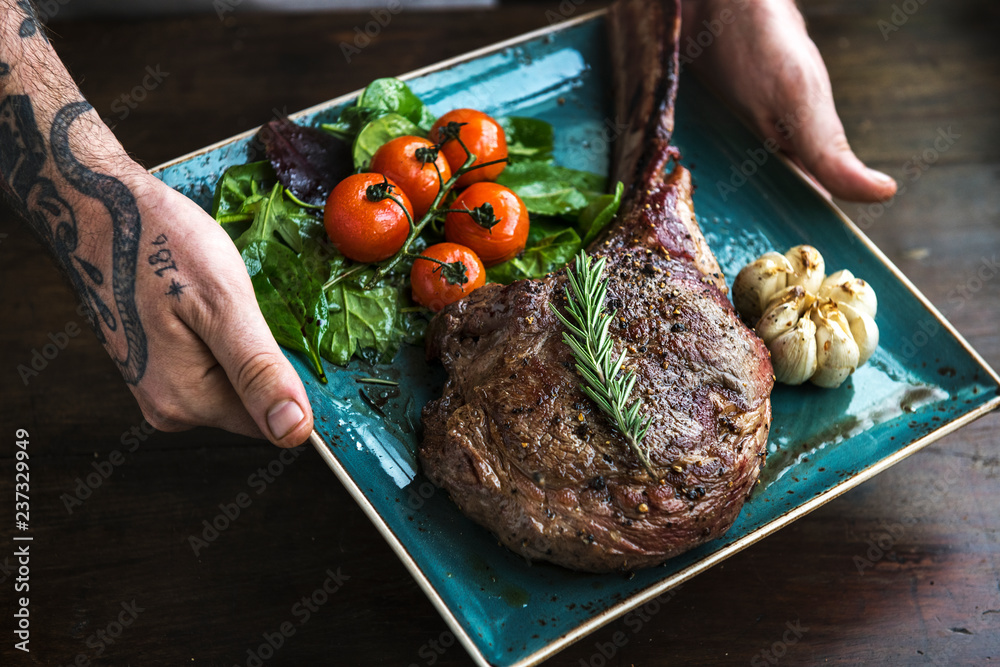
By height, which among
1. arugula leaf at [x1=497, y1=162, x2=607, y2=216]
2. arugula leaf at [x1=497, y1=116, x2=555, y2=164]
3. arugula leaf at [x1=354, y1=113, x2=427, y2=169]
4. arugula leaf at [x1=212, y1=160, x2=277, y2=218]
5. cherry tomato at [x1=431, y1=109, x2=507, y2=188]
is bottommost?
arugula leaf at [x1=497, y1=162, x2=607, y2=216]

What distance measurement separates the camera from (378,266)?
2.56 metres

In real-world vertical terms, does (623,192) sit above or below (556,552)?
above

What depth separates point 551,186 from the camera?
9.34 ft

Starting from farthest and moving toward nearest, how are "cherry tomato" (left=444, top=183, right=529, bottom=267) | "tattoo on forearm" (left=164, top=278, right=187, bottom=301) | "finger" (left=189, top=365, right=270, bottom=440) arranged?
"cherry tomato" (left=444, top=183, right=529, bottom=267) < "finger" (left=189, top=365, right=270, bottom=440) < "tattoo on forearm" (left=164, top=278, right=187, bottom=301)

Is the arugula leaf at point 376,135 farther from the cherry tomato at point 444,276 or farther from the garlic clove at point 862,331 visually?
the garlic clove at point 862,331

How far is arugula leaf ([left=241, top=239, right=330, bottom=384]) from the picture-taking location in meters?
2.33

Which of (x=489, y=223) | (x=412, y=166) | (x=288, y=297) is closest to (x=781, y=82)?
(x=489, y=223)

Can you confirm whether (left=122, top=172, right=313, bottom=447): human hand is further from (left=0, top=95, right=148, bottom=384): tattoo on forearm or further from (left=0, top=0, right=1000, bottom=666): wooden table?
(left=0, top=0, right=1000, bottom=666): wooden table

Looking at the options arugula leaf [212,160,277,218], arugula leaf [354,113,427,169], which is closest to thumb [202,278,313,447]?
arugula leaf [212,160,277,218]

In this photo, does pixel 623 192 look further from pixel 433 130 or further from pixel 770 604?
pixel 770 604

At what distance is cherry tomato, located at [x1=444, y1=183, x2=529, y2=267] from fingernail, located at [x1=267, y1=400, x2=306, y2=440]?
916 millimetres

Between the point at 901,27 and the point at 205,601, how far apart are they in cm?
417

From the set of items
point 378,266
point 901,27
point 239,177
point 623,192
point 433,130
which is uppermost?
point 239,177

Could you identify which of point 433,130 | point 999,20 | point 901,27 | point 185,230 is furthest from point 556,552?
point 999,20
